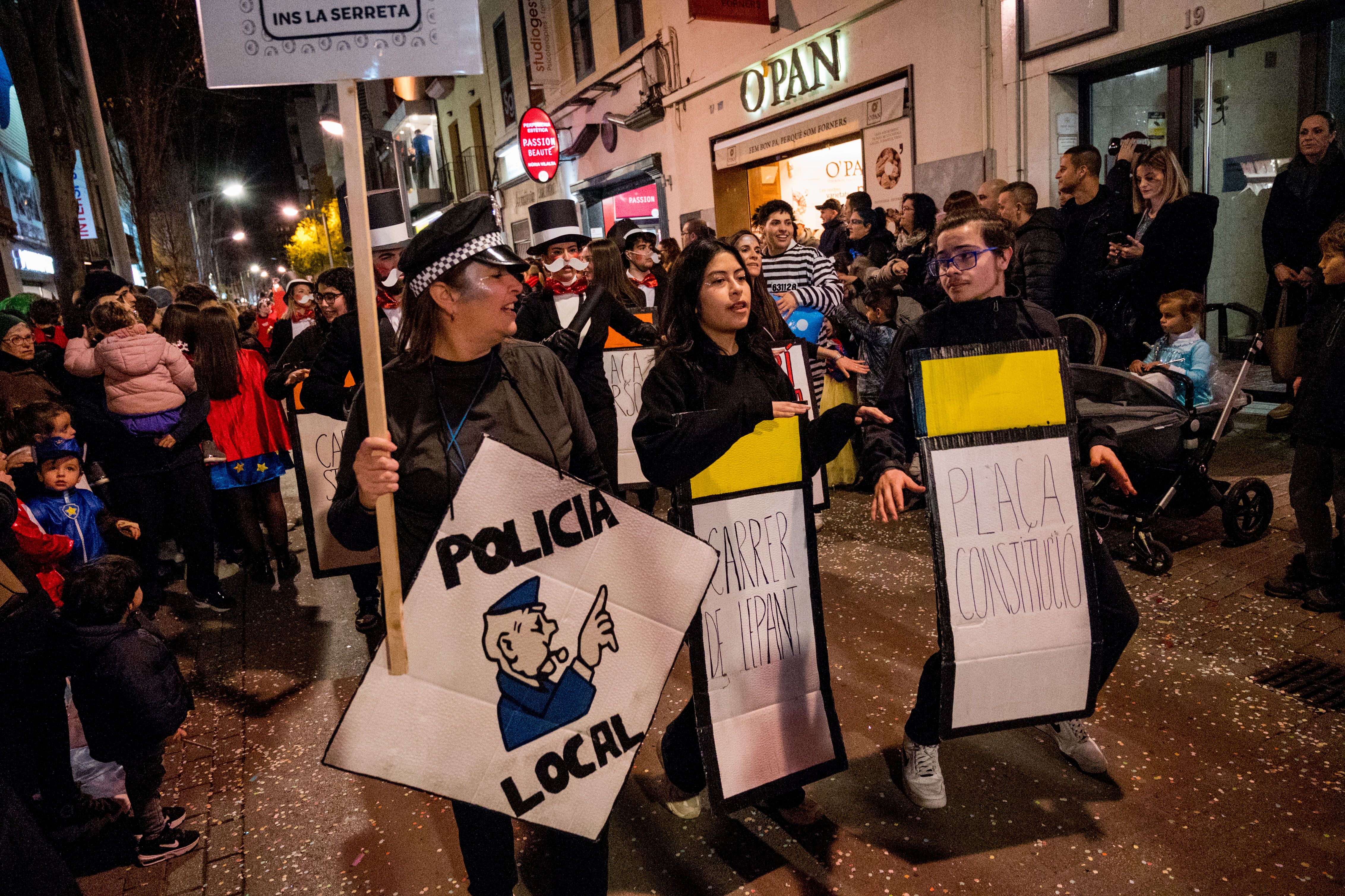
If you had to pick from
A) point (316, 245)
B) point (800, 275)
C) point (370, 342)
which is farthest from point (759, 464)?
point (316, 245)

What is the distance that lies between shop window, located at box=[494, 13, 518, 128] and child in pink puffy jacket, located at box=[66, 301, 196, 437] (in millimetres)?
19062

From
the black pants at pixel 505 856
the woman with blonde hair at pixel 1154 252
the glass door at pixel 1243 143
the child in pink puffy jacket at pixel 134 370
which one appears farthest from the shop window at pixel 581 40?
the black pants at pixel 505 856

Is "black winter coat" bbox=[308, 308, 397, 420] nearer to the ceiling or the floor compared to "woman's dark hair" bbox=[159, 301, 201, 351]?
nearer to the floor

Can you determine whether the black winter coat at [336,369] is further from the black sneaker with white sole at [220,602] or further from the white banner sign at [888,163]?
the white banner sign at [888,163]

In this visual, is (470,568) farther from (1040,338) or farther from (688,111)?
(688,111)

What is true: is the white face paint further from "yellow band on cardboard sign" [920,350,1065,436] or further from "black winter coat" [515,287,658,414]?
"yellow band on cardboard sign" [920,350,1065,436]

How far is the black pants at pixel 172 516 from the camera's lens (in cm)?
550

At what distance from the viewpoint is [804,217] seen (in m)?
13.9

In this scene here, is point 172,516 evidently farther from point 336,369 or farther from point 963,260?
point 963,260

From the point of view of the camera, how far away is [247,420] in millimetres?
5820

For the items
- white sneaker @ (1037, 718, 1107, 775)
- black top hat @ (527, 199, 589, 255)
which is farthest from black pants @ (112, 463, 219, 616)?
white sneaker @ (1037, 718, 1107, 775)

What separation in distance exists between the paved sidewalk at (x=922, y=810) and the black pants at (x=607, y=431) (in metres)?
1.55

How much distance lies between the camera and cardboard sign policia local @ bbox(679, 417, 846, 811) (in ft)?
8.86

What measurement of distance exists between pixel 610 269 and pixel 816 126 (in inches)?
293
